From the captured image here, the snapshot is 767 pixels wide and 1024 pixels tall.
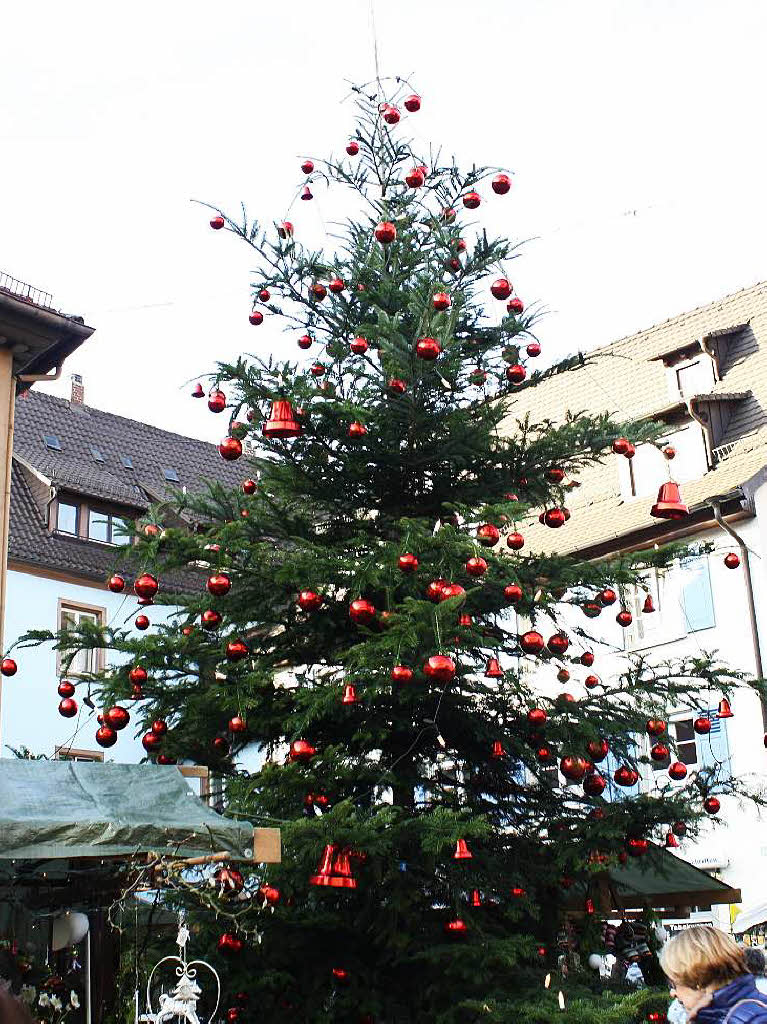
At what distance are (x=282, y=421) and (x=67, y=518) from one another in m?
19.7

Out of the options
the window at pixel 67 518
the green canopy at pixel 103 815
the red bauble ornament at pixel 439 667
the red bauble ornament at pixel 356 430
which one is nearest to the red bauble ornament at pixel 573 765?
the red bauble ornament at pixel 439 667

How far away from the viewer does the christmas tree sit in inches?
376

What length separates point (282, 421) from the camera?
33.4ft

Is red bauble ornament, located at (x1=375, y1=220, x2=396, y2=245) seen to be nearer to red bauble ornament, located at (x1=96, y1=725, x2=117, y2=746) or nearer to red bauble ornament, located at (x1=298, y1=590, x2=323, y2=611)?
red bauble ornament, located at (x1=298, y1=590, x2=323, y2=611)

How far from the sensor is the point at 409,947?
9.77 metres

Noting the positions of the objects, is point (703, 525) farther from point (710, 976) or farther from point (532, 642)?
point (710, 976)

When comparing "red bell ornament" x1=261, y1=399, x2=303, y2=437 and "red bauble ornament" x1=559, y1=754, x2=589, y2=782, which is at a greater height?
"red bell ornament" x1=261, y1=399, x2=303, y2=437

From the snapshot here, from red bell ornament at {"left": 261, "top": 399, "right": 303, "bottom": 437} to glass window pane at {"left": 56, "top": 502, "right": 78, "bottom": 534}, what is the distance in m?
19.4

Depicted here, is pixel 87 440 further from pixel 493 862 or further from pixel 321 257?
pixel 493 862

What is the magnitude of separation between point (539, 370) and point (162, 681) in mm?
4240

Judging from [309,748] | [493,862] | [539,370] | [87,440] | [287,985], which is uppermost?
[87,440]

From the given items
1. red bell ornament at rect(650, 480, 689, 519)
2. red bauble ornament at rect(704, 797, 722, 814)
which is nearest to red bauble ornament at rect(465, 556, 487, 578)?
red bell ornament at rect(650, 480, 689, 519)

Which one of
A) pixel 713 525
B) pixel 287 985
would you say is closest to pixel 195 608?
pixel 287 985

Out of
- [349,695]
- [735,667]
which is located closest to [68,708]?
[349,695]
